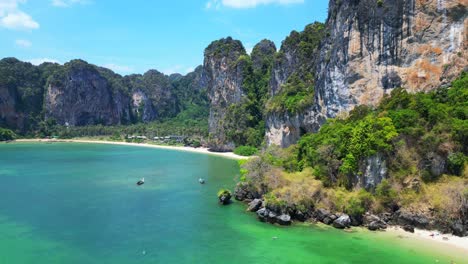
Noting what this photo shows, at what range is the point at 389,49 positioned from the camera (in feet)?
135

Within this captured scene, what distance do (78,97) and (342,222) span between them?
14807cm

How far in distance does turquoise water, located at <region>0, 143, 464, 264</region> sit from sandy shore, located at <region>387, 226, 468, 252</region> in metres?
1.02

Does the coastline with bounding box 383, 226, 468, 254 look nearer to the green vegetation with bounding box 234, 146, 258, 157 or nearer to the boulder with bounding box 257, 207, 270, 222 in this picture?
the boulder with bounding box 257, 207, 270, 222

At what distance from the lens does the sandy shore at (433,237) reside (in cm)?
2544

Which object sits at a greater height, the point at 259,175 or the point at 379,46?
the point at 379,46

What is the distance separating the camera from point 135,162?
7500 centimetres

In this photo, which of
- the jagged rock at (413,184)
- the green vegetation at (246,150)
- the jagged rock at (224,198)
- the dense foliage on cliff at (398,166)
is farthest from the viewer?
the green vegetation at (246,150)

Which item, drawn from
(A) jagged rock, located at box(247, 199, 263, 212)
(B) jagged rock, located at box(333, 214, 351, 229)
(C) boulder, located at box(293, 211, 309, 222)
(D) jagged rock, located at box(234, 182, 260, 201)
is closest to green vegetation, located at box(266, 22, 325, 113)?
(D) jagged rock, located at box(234, 182, 260, 201)

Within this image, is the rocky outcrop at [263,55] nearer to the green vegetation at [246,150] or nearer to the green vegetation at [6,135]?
the green vegetation at [246,150]

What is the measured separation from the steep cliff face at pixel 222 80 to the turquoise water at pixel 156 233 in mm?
48314

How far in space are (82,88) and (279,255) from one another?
149 m

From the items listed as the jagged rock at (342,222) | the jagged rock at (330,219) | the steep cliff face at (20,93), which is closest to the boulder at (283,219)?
the jagged rock at (330,219)

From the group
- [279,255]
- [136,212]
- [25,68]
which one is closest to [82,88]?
[25,68]

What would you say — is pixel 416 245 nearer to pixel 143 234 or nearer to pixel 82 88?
pixel 143 234
